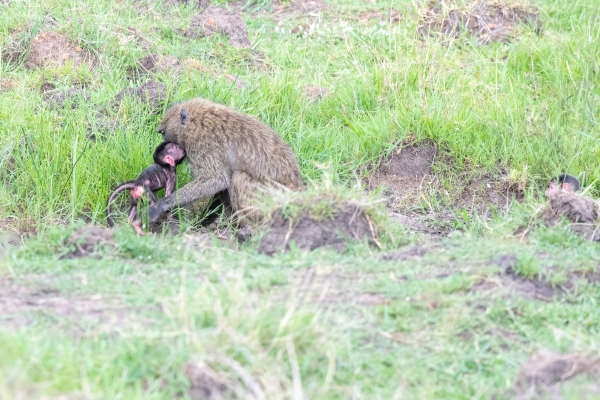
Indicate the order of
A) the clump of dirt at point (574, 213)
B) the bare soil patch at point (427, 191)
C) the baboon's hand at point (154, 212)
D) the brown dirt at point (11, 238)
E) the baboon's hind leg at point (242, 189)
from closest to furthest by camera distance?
the clump of dirt at point (574, 213) → the brown dirt at point (11, 238) → the baboon's hand at point (154, 212) → the baboon's hind leg at point (242, 189) → the bare soil patch at point (427, 191)

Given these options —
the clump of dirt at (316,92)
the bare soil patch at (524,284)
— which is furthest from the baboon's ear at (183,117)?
the bare soil patch at (524,284)

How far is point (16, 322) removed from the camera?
385cm

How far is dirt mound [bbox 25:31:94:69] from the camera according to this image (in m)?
7.80

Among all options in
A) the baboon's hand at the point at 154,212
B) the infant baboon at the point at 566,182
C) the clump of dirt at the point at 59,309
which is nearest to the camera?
the clump of dirt at the point at 59,309

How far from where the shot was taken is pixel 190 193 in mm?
6594

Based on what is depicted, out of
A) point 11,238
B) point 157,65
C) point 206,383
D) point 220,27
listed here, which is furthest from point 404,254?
point 220,27

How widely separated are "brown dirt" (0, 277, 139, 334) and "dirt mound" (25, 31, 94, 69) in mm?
3907

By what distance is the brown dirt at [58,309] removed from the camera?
12.6 ft

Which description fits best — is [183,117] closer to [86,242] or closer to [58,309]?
[86,242]

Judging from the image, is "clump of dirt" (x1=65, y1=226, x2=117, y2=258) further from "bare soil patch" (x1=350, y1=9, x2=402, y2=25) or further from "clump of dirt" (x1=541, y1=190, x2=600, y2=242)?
"bare soil patch" (x1=350, y1=9, x2=402, y2=25)

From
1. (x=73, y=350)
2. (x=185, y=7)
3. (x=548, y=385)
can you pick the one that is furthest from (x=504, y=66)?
(x=73, y=350)

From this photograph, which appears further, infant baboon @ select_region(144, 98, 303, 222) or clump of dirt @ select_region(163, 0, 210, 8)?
clump of dirt @ select_region(163, 0, 210, 8)

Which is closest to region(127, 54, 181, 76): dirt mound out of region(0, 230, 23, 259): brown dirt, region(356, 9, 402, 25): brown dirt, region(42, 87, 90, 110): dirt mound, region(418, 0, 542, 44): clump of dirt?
region(42, 87, 90, 110): dirt mound

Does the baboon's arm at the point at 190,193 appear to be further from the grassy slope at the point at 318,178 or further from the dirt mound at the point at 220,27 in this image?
the dirt mound at the point at 220,27
